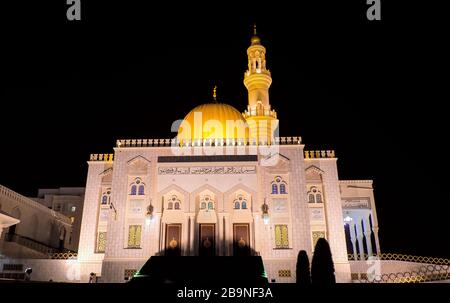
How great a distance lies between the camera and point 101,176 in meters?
26.0

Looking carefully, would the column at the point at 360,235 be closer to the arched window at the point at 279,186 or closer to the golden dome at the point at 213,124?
the arched window at the point at 279,186

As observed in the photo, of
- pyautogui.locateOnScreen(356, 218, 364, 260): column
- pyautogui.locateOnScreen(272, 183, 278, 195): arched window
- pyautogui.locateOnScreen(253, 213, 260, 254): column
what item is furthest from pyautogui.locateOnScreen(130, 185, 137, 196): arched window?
pyautogui.locateOnScreen(356, 218, 364, 260): column

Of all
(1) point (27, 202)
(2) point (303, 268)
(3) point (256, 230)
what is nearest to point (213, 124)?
(3) point (256, 230)

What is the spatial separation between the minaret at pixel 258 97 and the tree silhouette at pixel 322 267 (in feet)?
56.4

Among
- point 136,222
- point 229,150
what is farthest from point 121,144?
point 229,150

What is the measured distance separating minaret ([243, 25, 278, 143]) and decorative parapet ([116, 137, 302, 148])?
13.7ft

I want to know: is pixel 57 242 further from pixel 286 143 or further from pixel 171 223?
pixel 286 143

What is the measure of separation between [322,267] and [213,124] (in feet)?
52.8

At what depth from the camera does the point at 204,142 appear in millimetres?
25531

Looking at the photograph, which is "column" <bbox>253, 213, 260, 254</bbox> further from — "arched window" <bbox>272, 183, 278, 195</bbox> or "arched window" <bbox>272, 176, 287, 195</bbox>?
"arched window" <bbox>272, 176, 287, 195</bbox>

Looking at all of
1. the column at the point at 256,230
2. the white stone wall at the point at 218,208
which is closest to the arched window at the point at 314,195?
the white stone wall at the point at 218,208

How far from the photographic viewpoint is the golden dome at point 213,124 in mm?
27031

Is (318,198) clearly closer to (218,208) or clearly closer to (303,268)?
(218,208)
